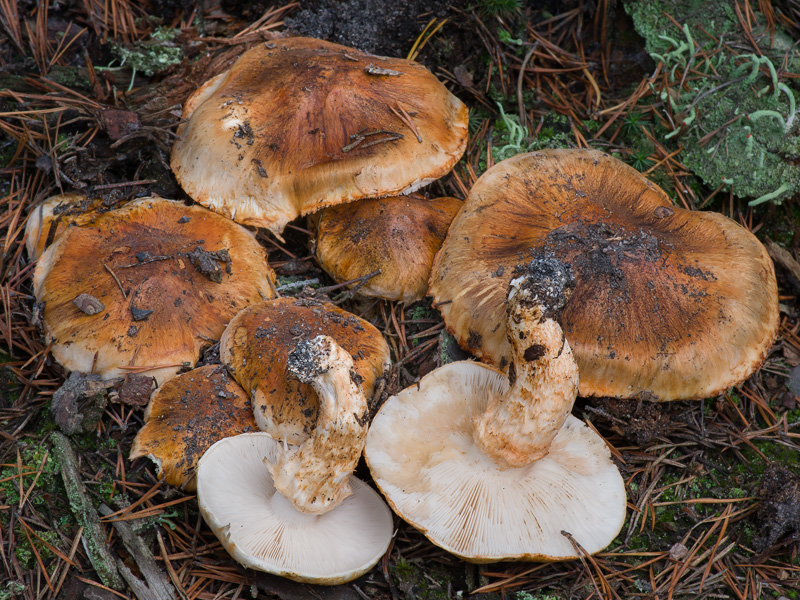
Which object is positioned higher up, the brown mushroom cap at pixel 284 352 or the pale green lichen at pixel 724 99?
the pale green lichen at pixel 724 99

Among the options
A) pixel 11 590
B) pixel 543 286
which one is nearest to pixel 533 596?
pixel 543 286

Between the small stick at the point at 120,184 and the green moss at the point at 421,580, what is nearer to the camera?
the green moss at the point at 421,580

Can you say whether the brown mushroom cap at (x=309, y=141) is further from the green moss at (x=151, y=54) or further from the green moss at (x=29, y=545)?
the green moss at (x=29, y=545)

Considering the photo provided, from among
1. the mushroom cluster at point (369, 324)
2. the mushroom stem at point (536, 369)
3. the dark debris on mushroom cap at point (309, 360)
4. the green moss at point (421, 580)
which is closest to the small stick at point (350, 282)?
the mushroom cluster at point (369, 324)

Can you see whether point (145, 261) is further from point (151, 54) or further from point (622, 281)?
point (622, 281)

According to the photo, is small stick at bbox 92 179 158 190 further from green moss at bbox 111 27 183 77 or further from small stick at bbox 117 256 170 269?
green moss at bbox 111 27 183 77

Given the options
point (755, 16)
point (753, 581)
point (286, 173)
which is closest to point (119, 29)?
point (286, 173)

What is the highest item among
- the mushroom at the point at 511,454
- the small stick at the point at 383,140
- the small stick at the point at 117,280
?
the small stick at the point at 383,140
